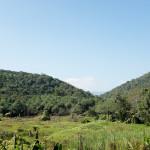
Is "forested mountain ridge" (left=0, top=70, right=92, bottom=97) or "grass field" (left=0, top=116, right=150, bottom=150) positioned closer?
"grass field" (left=0, top=116, right=150, bottom=150)

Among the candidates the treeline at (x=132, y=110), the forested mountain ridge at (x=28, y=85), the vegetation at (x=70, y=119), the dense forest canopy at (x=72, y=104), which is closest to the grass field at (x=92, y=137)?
the vegetation at (x=70, y=119)

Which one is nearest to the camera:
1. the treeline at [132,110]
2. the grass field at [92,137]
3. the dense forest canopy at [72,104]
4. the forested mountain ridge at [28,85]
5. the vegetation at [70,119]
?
the grass field at [92,137]

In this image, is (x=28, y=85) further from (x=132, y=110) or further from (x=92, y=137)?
(x=92, y=137)

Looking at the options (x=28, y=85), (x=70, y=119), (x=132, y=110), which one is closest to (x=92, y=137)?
(x=132, y=110)

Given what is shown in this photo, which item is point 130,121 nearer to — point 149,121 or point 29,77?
point 149,121

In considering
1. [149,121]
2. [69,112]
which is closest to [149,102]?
[149,121]

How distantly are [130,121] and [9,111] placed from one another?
109ft

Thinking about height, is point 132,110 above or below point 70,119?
above

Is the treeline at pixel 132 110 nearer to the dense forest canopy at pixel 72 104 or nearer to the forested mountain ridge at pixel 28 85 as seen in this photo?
the dense forest canopy at pixel 72 104

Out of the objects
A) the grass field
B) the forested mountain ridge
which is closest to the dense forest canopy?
the forested mountain ridge

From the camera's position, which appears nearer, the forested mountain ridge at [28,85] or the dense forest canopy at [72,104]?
the dense forest canopy at [72,104]

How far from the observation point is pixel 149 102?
24.4m

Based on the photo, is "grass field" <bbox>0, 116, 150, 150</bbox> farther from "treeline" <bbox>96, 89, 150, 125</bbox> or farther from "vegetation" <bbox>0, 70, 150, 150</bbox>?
"treeline" <bbox>96, 89, 150, 125</bbox>

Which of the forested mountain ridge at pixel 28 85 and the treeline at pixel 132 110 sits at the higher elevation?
the forested mountain ridge at pixel 28 85
